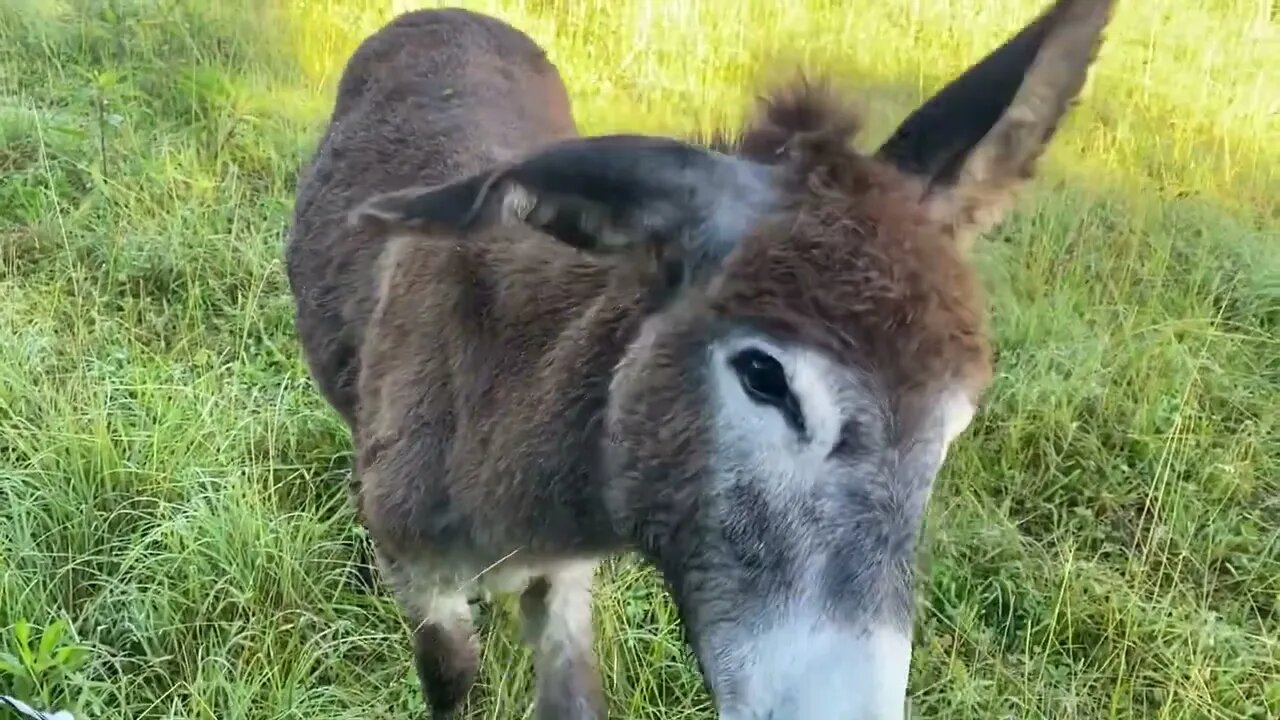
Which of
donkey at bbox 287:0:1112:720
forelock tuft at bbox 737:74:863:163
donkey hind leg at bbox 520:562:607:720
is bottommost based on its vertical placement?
donkey hind leg at bbox 520:562:607:720

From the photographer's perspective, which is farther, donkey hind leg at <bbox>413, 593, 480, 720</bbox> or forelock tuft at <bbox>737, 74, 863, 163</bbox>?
donkey hind leg at <bbox>413, 593, 480, 720</bbox>

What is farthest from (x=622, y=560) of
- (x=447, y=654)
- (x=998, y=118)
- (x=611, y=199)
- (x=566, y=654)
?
(x=998, y=118)

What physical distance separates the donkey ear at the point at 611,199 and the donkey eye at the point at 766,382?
6.8 inches

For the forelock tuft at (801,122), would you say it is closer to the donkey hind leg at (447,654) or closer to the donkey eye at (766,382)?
the donkey eye at (766,382)

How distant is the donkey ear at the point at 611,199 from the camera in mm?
1500

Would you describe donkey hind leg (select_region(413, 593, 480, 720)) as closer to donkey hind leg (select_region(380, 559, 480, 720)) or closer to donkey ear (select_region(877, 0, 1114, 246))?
donkey hind leg (select_region(380, 559, 480, 720))

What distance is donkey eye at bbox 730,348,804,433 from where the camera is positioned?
1.43 m

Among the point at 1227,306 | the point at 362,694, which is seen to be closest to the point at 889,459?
the point at 362,694

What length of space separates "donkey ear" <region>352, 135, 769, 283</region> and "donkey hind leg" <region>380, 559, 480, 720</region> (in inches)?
44.0

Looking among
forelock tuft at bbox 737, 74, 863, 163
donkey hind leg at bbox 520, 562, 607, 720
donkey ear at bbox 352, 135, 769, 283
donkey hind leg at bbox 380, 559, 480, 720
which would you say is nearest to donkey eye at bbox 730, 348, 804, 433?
donkey ear at bbox 352, 135, 769, 283

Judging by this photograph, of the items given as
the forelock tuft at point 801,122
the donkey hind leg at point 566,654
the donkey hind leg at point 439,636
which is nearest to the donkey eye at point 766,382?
the forelock tuft at point 801,122

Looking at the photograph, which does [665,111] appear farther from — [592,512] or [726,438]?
[726,438]

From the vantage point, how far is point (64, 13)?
199 inches

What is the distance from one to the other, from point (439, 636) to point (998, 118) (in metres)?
1.68
